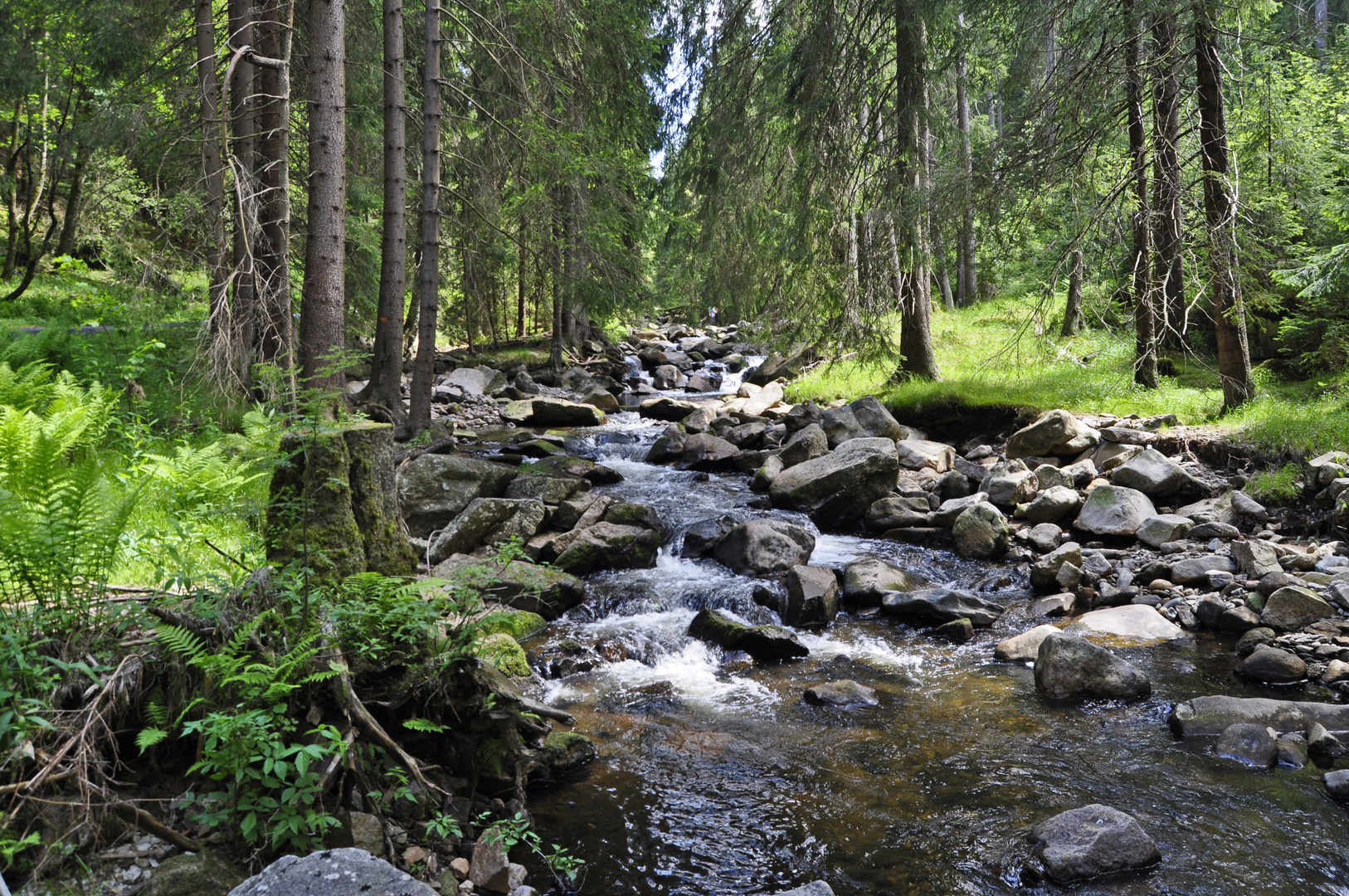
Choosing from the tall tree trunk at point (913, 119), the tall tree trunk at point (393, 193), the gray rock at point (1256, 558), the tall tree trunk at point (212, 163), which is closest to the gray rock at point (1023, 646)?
the gray rock at point (1256, 558)

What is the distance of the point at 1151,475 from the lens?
936 cm

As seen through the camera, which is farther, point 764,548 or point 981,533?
point 981,533

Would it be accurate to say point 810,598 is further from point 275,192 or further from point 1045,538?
point 275,192

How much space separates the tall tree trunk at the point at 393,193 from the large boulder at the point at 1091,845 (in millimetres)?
10146

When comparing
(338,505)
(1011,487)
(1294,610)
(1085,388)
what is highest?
(1085,388)

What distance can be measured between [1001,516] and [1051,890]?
5.87 metres

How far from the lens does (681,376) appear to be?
2444 cm

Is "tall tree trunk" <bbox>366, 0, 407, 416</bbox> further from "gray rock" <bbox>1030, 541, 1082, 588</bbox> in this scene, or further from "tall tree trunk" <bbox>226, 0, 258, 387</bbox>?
"gray rock" <bbox>1030, 541, 1082, 588</bbox>

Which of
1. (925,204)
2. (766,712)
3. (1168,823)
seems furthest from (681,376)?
(1168,823)

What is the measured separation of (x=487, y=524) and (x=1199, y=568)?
703 cm

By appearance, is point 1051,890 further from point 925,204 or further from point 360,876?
point 925,204

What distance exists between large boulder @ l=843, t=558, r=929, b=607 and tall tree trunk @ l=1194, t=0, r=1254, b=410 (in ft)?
17.9

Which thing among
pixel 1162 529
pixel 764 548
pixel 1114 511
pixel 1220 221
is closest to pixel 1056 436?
pixel 1114 511

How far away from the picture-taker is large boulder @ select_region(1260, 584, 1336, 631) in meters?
6.50
